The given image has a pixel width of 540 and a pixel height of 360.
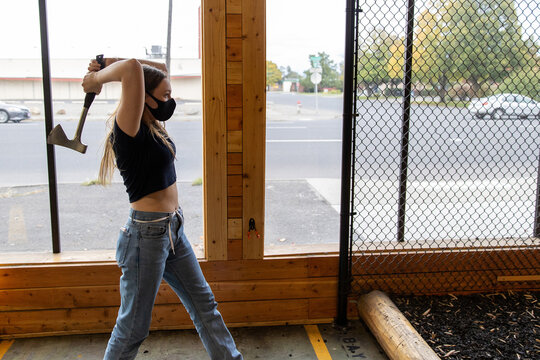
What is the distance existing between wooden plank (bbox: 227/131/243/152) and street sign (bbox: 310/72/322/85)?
0.73 m

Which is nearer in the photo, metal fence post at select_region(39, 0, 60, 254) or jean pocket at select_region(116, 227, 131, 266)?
jean pocket at select_region(116, 227, 131, 266)

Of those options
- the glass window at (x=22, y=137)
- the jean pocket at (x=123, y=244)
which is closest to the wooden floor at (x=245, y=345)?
the glass window at (x=22, y=137)

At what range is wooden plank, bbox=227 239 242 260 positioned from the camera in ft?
9.62

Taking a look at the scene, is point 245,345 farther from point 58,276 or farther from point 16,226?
point 16,226

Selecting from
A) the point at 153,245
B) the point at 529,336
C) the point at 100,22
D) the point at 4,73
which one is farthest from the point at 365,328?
the point at 4,73

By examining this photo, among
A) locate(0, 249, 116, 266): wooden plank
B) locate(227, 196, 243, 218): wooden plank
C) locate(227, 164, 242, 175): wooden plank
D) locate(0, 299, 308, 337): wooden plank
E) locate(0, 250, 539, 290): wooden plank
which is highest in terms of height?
locate(227, 164, 242, 175): wooden plank

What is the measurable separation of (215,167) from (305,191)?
215cm

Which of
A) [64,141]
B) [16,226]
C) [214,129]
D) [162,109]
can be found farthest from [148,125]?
[16,226]

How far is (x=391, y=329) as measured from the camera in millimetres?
2625

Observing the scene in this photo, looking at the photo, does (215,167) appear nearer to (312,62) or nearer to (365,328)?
(312,62)

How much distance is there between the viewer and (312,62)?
3.18 meters

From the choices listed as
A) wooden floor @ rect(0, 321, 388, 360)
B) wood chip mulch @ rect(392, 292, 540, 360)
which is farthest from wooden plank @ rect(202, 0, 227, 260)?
wood chip mulch @ rect(392, 292, 540, 360)

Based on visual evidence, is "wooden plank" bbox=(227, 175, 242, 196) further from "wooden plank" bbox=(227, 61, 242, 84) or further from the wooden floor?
the wooden floor

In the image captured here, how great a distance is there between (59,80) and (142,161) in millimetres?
1253
